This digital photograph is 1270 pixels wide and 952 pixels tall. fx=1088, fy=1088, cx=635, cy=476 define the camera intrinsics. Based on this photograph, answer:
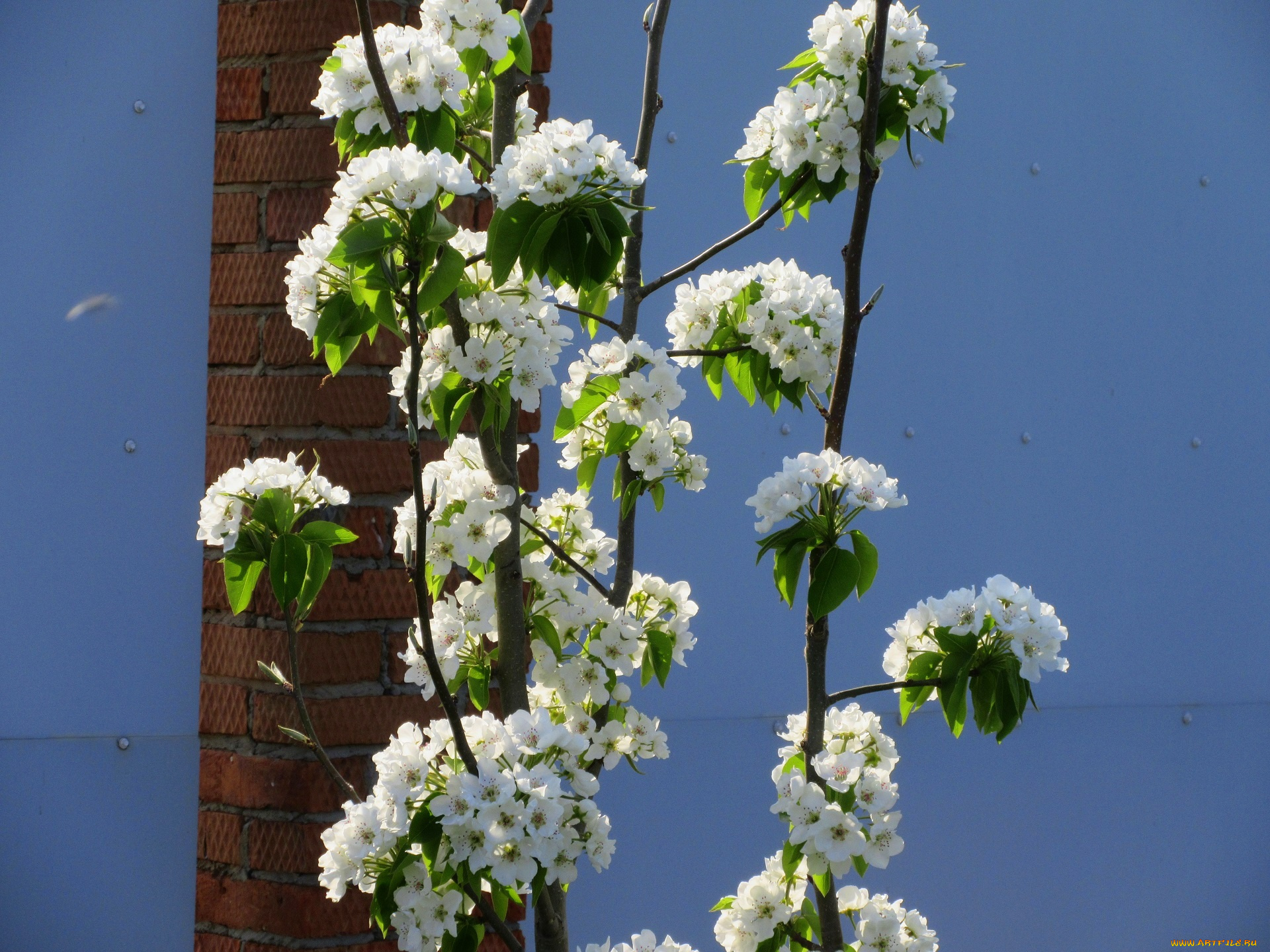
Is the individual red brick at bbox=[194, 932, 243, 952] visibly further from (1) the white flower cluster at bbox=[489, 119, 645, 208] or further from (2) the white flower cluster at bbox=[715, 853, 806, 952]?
(1) the white flower cluster at bbox=[489, 119, 645, 208]

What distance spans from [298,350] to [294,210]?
0.14 meters

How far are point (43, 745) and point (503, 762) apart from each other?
0.80 meters

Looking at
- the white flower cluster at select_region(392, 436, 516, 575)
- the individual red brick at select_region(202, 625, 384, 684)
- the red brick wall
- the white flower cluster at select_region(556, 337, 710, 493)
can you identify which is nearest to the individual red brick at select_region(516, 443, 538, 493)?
the red brick wall

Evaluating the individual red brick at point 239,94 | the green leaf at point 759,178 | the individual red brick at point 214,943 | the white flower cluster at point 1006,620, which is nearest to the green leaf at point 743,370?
the green leaf at point 759,178

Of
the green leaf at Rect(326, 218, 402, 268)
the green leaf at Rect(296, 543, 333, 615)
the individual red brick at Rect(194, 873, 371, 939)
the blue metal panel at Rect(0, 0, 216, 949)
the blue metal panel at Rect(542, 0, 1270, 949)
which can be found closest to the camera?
the green leaf at Rect(326, 218, 402, 268)

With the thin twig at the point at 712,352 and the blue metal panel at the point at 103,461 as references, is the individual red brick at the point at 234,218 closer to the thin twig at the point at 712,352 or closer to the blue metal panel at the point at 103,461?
the blue metal panel at the point at 103,461

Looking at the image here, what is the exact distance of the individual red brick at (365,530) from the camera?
43.4 inches

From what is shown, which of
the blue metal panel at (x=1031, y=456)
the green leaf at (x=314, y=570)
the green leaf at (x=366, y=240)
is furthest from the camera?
the blue metal panel at (x=1031, y=456)

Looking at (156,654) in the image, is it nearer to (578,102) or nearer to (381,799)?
(381,799)

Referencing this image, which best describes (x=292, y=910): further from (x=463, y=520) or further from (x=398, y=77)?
(x=398, y=77)

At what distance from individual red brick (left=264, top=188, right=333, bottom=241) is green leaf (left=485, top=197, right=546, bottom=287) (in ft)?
1.65

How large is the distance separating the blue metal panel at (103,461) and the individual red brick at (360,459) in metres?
0.18

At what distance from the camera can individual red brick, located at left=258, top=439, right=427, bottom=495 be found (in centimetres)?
110

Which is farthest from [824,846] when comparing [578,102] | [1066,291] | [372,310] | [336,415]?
[1066,291]
